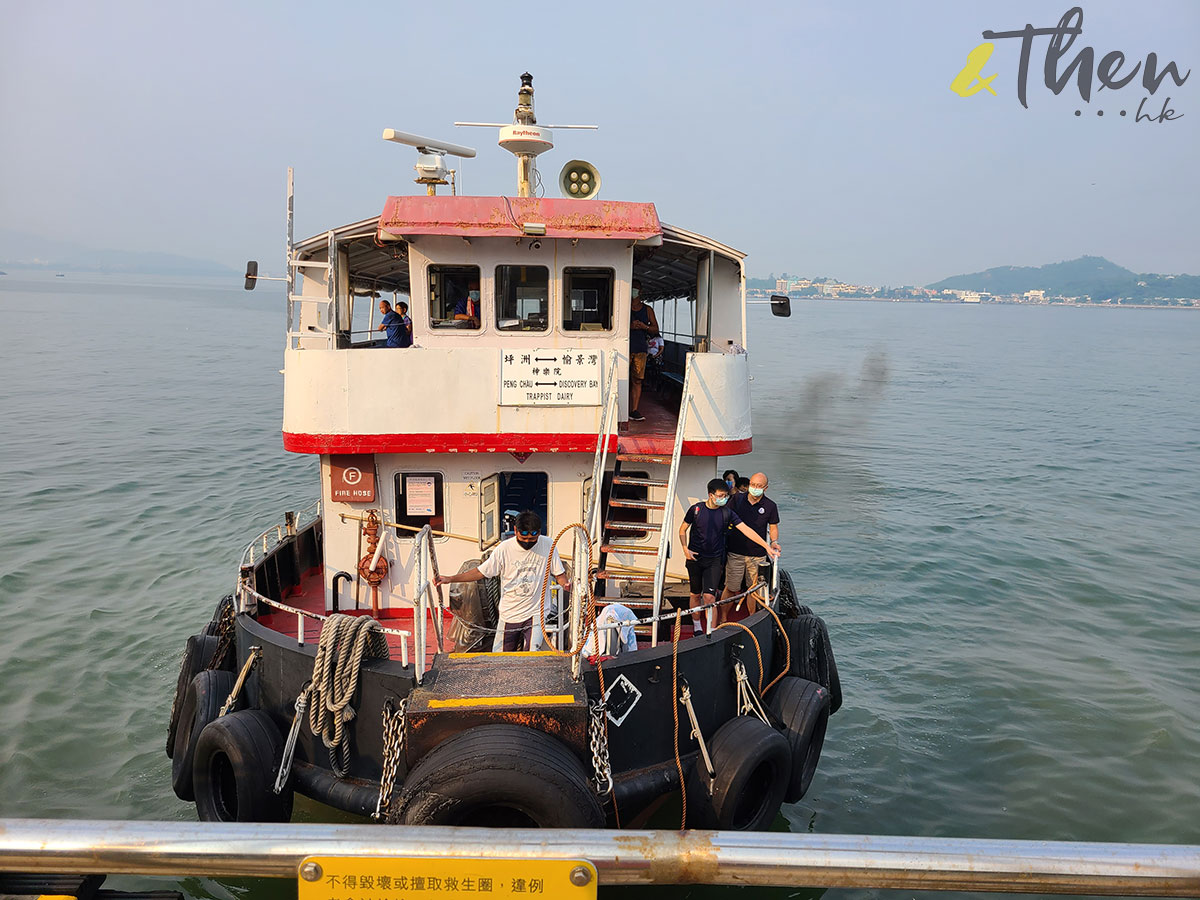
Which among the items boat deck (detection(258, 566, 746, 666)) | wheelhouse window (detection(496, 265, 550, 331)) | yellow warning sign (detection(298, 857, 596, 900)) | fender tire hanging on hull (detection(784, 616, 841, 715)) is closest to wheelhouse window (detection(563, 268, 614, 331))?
wheelhouse window (detection(496, 265, 550, 331))

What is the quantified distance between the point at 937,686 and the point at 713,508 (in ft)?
20.5

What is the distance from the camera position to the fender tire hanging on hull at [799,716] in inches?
309

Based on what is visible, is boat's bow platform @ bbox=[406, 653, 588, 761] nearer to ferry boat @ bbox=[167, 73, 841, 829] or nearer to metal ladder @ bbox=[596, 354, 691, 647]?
ferry boat @ bbox=[167, 73, 841, 829]

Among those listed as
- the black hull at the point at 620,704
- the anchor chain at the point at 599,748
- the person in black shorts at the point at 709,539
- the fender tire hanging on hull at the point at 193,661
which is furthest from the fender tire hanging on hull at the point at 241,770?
the person in black shorts at the point at 709,539

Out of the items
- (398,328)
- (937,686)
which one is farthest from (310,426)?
(937,686)

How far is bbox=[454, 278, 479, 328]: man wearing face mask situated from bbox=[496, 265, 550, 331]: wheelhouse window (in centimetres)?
30

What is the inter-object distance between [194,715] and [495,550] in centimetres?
353

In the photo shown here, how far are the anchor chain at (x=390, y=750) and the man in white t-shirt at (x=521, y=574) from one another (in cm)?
117

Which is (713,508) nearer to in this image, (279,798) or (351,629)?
(351,629)

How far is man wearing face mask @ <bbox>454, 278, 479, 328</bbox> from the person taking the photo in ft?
31.4

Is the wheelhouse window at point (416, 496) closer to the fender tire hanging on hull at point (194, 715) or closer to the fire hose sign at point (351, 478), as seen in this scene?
the fire hose sign at point (351, 478)

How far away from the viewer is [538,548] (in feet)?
22.8

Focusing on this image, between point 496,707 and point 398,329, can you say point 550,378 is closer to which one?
point 398,329

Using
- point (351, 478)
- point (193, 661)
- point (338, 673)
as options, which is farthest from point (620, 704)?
point (193, 661)
